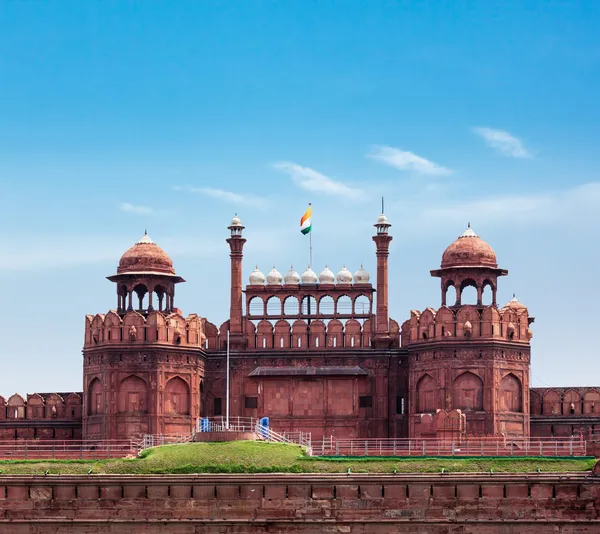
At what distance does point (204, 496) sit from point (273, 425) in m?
16.2

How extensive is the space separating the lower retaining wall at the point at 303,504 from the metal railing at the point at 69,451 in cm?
462

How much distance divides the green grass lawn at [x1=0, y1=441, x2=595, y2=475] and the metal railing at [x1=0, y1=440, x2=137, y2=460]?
2645 millimetres

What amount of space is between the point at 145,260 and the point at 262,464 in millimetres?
19998

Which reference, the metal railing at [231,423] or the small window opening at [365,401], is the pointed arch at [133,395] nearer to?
the metal railing at [231,423]

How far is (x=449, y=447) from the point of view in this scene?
287 feet

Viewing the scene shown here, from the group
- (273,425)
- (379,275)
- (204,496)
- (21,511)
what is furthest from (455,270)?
(21,511)

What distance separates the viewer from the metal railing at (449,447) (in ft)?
280

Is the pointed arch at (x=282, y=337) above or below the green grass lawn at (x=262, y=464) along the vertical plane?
above

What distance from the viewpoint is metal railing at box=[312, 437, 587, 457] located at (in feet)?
280

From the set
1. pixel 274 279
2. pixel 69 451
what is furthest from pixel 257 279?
pixel 69 451

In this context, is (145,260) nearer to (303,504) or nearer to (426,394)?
(426,394)

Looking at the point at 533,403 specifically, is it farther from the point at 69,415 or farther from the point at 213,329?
the point at 69,415

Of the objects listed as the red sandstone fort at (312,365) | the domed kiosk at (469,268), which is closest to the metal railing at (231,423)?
the red sandstone fort at (312,365)

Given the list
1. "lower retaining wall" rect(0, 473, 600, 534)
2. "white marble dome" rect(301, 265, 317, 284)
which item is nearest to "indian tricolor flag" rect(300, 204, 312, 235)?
"white marble dome" rect(301, 265, 317, 284)
